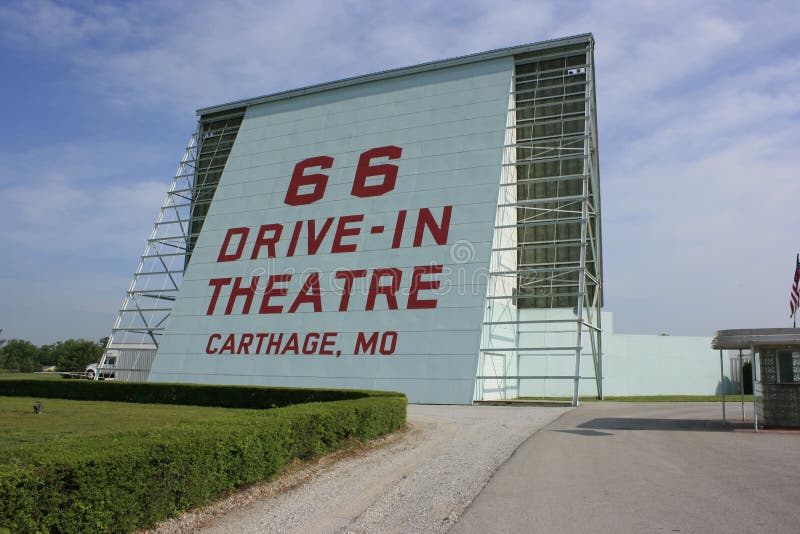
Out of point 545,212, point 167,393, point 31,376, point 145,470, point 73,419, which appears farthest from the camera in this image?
point 31,376

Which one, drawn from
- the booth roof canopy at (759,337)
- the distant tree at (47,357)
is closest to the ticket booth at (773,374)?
the booth roof canopy at (759,337)

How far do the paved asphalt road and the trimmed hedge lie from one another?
3.03 meters

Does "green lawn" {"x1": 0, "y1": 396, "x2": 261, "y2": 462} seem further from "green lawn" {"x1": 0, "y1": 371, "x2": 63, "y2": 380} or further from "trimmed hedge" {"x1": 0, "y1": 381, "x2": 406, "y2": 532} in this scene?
"green lawn" {"x1": 0, "y1": 371, "x2": 63, "y2": 380}

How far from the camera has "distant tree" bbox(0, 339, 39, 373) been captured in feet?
372

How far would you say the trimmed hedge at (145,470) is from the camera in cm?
529

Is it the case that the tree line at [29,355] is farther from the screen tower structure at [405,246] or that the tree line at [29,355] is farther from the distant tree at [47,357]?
the screen tower structure at [405,246]

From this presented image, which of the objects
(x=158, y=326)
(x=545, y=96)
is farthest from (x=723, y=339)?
(x=158, y=326)

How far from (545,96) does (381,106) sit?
26.7 ft

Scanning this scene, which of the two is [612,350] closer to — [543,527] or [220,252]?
[220,252]

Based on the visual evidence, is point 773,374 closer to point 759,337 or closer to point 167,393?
point 759,337

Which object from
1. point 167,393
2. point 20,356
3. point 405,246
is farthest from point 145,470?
point 20,356

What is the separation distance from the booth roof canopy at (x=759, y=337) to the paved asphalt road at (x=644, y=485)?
6.32 feet

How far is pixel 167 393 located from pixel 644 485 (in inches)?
777

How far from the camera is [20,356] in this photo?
393 feet
